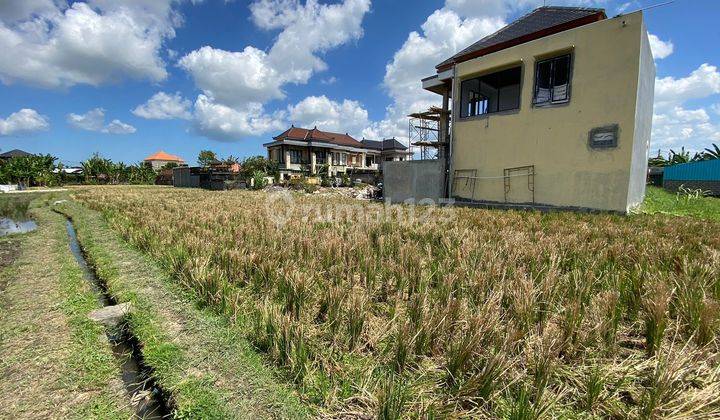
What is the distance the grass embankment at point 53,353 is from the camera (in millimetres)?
2084

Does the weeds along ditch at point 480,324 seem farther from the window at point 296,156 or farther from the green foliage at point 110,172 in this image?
the green foliage at point 110,172

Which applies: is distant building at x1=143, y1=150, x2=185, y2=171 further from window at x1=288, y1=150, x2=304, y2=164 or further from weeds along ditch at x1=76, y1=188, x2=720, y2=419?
weeds along ditch at x1=76, y1=188, x2=720, y2=419

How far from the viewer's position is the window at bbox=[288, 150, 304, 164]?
38.5 m

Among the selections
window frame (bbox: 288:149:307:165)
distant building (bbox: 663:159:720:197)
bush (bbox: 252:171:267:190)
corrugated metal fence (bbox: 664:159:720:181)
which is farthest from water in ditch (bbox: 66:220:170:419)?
window frame (bbox: 288:149:307:165)

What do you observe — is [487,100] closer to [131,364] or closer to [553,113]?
[553,113]

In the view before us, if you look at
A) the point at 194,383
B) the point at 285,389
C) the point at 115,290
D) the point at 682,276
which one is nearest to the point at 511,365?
the point at 285,389

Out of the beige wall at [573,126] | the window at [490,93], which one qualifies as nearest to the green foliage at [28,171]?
the window at [490,93]

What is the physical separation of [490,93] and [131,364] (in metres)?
18.9

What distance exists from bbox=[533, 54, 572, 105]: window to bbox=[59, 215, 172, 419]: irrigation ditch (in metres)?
15.1

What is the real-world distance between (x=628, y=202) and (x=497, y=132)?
564 cm

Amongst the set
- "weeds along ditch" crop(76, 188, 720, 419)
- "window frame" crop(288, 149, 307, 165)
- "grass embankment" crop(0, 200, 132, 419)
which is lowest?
"grass embankment" crop(0, 200, 132, 419)

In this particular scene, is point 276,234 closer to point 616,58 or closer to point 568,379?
point 568,379

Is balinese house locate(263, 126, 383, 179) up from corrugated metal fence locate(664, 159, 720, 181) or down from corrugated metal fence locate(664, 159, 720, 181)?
up

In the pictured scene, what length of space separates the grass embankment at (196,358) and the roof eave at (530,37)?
1666 cm
